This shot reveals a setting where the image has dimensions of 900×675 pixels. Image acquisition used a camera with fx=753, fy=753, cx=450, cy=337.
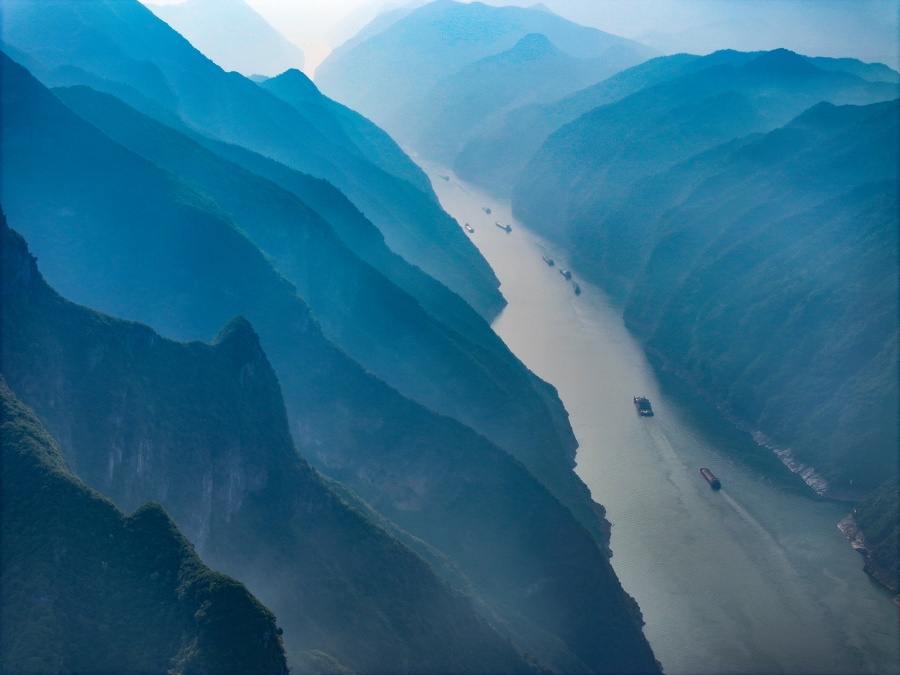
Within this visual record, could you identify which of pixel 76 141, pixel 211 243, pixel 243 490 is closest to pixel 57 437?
pixel 243 490

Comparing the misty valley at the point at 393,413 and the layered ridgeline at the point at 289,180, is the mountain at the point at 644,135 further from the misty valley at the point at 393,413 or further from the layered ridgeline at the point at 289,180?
the layered ridgeline at the point at 289,180

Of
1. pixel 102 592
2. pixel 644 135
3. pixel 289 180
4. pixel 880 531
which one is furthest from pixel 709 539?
pixel 644 135

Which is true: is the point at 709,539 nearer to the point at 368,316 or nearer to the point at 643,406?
the point at 643,406

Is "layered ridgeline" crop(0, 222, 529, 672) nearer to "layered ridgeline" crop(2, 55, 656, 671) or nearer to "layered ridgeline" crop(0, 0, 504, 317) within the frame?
"layered ridgeline" crop(2, 55, 656, 671)

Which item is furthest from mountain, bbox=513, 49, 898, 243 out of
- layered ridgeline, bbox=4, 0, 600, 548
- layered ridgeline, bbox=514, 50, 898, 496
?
layered ridgeline, bbox=4, 0, 600, 548

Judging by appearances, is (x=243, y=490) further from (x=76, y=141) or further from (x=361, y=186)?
(x=361, y=186)
